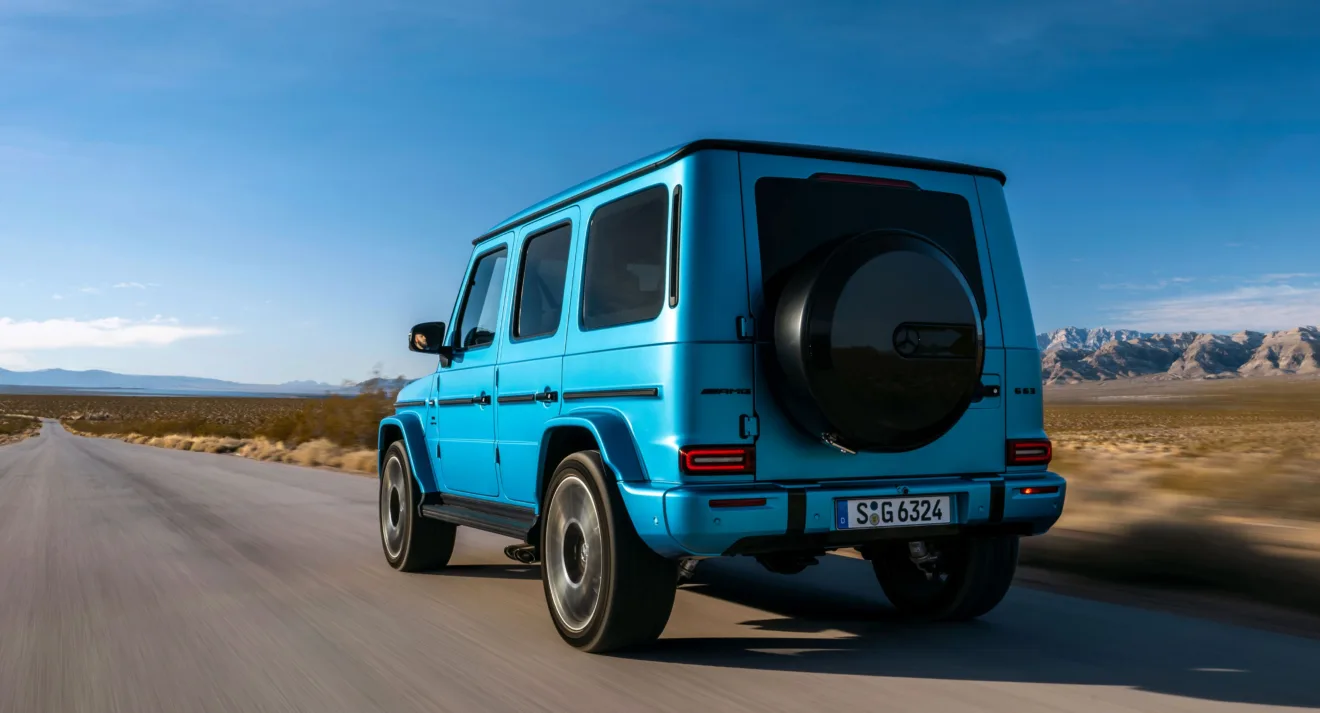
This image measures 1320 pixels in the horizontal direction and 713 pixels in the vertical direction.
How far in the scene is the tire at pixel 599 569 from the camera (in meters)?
4.52

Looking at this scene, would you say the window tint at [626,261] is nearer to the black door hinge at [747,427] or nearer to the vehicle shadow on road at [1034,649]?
the black door hinge at [747,427]

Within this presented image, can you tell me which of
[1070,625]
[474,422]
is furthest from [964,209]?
[474,422]

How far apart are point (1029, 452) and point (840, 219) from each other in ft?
4.52

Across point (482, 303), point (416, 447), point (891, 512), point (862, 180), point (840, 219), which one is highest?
point (862, 180)

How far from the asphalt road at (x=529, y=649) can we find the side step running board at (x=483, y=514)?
1.50ft

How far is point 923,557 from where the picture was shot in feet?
17.9

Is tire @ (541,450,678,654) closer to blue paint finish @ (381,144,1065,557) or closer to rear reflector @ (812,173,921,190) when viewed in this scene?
blue paint finish @ (381,144,1065,557)

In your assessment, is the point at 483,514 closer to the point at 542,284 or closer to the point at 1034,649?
the point at 542,284

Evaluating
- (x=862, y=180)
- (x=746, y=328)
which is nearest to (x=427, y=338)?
(x=746, y=328)

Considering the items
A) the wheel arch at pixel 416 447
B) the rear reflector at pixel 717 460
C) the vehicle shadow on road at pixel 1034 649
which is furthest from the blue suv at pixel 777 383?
the wheel arch at pixel 416 447

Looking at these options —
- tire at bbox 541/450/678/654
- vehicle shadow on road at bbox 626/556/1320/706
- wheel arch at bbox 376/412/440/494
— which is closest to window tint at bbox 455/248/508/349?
wheel arch at bbox 376/412/440/494

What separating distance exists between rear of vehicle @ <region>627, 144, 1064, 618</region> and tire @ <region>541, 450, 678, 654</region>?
0.64ft

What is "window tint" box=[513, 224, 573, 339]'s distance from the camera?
5629mm

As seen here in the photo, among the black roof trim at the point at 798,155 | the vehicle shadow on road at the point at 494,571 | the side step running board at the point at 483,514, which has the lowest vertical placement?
the vehicle shadow on road at the point at 494,571
